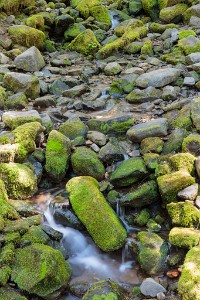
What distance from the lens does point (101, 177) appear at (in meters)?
6.62

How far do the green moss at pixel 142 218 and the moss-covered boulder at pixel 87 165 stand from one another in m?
1.12

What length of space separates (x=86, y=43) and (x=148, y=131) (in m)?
6.95

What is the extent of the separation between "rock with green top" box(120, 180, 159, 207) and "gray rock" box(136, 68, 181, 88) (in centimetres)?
393

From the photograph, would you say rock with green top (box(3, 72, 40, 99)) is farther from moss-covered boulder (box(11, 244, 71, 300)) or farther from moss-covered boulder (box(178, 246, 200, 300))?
moss-covered boulder (box(178, 246, 200, 300))

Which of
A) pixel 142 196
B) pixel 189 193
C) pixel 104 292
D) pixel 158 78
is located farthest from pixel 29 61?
pixel 104 292

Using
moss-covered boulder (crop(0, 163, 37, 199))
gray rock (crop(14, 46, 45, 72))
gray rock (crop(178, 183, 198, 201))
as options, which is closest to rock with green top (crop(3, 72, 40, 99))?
gray rock (crop(14, 46, 45, 72))

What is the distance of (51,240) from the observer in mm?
5309

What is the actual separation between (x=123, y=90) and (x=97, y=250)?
17.1 feet

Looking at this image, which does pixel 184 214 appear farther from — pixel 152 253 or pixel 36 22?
pixel 36 22

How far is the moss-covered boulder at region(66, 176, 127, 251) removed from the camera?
5324mm

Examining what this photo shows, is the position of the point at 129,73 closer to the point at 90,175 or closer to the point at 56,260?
the point at 90,175

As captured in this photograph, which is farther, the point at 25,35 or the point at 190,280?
the point at 25,35

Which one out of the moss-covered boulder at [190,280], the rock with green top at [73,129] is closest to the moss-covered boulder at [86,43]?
the rock with green top at [73,129]

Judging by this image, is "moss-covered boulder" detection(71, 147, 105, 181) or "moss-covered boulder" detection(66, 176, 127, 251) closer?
"moss-covered boulder" detection(66, 176, 127, 251)
